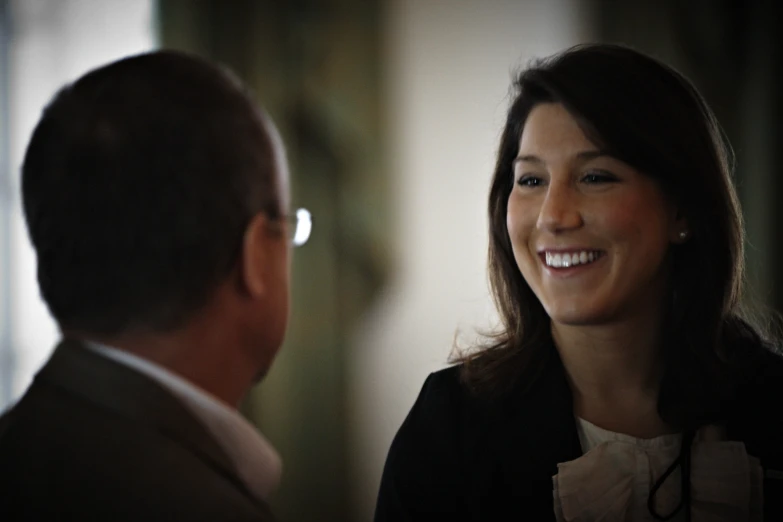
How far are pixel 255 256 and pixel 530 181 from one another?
68cm

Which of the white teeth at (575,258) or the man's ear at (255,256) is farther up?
the man's ear at (255,256)

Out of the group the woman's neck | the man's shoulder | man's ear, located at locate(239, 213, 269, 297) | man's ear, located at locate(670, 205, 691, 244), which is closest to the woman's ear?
man's ear, located at locate(670, 205, 691, 244)

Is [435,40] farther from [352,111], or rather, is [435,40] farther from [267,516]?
[267,516]

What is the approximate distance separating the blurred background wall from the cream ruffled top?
3.34ft

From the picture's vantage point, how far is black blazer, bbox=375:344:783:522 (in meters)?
1.27

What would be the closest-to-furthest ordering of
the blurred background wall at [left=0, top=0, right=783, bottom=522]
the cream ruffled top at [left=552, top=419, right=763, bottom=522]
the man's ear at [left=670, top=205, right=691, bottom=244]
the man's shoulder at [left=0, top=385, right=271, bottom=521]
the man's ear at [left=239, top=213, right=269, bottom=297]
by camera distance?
the man's shoulder at [left=0, top=385, right=271, bottom=521]
the man's ear at [left=239, top=213, right=269, bottom=297]
the cream ruffled top at [left=552, top=419, right=763, bottom=522]
the man's ear at [left=670, top=205, right=691, bottom=244]
the blurred background wall at [left=0, top=0, right=783, bottom=522]

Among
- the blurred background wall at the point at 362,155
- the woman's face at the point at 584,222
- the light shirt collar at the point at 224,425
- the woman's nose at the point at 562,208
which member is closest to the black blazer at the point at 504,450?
the woman's face at the point at 584,222

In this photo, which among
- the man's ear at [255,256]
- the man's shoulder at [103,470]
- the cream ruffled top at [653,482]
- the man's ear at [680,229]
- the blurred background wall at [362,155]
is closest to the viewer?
the man's shoulder at [103,470]

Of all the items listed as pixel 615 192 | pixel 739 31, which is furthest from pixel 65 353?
pixel 739 31

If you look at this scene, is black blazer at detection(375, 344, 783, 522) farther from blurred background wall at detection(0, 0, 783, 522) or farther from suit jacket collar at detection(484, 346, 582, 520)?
blurred background wall at detection(0, 0, 783, 522)

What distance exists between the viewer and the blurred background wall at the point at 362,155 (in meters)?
2.07

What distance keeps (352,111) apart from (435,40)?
36 centimetres

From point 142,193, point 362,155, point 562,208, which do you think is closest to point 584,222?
point 562,208

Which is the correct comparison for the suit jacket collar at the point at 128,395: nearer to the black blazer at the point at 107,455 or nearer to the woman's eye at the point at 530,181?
the black blazer at the point at 107,455
